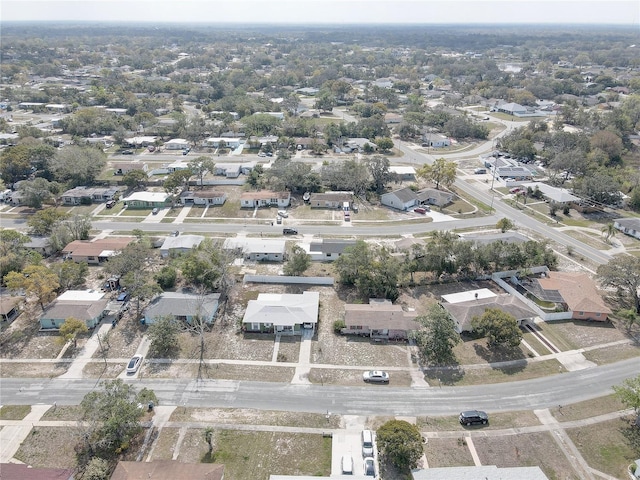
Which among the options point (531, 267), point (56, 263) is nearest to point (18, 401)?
point (56, 263)

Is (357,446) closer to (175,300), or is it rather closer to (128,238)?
(175,300)

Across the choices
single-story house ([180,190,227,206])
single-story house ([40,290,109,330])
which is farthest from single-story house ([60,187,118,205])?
single-story house ([40,290,109,330])

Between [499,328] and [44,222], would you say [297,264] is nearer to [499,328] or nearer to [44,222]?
[499,328]

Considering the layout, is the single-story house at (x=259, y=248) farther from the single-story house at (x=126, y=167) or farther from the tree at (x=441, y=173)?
the single-story house at (x=126, y=167)

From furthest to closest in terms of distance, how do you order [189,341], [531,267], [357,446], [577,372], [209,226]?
[209,226] < [531,267] < [189,341] < [577,372] < [357,446]

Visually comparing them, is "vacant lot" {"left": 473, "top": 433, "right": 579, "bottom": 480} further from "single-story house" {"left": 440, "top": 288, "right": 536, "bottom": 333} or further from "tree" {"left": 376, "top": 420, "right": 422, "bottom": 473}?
"single-story house" {"left": 440, "top": 288, "right": 536, "bottom": 333}
